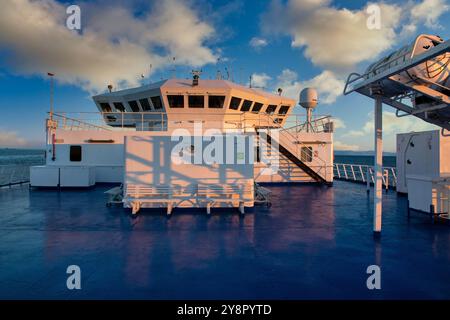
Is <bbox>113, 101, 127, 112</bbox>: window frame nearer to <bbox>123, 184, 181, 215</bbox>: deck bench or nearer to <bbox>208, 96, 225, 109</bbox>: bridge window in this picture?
<bbox>208, 96, 225, 109</bbox>: bridge window

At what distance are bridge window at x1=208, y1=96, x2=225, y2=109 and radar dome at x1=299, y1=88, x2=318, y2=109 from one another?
24.2 feet

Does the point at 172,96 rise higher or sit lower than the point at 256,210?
higher

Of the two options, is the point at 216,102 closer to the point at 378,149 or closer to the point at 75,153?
the point at 75,153

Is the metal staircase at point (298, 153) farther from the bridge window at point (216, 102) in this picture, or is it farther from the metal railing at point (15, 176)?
the metal railing at point (15, 176)

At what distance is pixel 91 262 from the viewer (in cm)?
518

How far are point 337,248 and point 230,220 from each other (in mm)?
3388

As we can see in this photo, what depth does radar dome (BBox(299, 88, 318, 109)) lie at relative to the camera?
21391 millimetres

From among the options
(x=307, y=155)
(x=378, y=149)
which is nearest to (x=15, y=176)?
(x=307, y=155)

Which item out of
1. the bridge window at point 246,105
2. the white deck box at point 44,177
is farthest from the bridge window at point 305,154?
the white deck box at point 44,177

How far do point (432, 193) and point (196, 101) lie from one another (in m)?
13.1

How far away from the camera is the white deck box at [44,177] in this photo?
15.5 m

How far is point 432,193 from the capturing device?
26.3 feet
